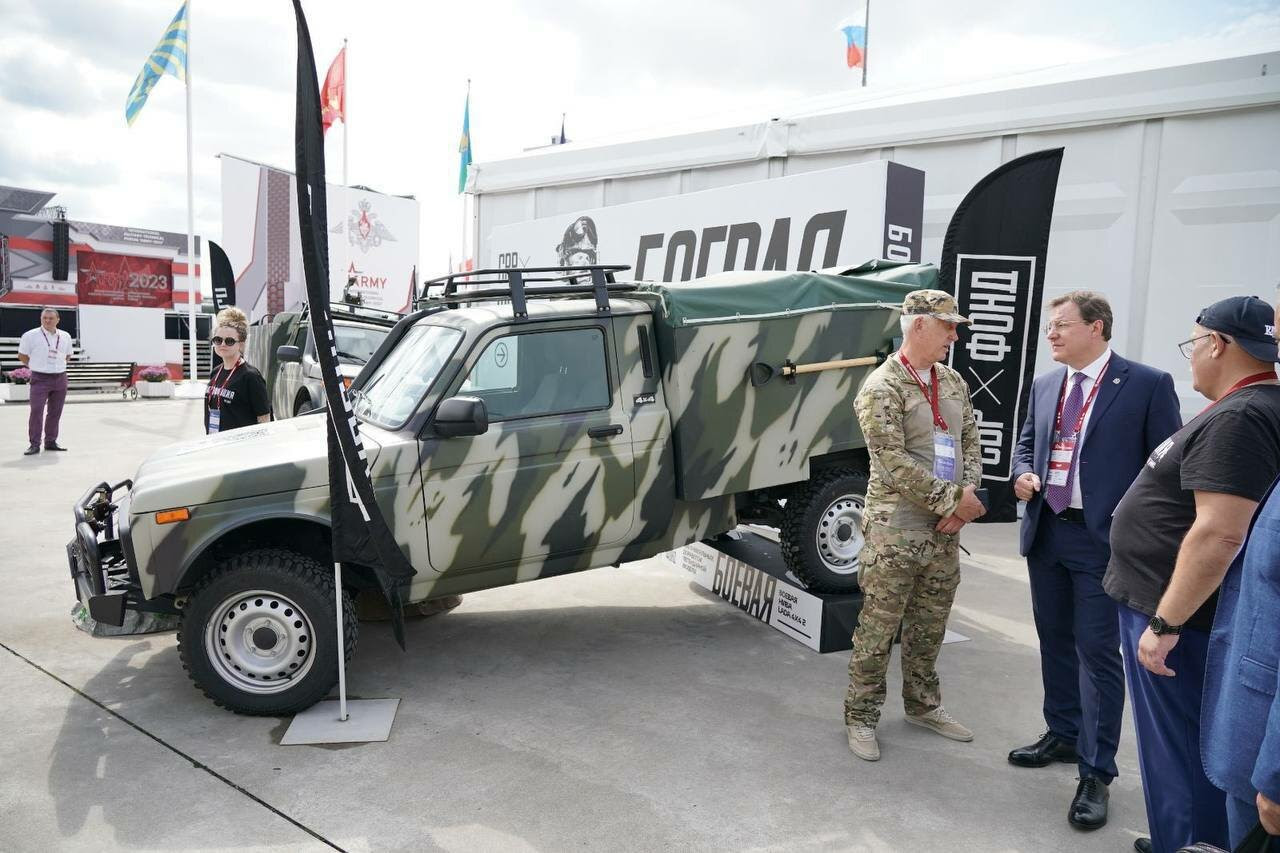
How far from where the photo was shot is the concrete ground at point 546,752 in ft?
10.3

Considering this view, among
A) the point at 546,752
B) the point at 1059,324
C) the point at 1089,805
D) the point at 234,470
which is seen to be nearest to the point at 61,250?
the point at 234,470

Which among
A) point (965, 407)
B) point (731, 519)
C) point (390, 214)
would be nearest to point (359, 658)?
point (731, 519)

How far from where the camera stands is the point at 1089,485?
131 inches

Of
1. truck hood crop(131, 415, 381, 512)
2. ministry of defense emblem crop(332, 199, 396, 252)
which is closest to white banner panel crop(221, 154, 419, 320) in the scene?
ministry of defense emblem crop(332, 199, 396, 252)

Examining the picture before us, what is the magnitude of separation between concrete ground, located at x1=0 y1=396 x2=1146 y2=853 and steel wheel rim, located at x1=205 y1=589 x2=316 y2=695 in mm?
207

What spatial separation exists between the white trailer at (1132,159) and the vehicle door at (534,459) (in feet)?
19.1

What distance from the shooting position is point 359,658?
4820 millimetres

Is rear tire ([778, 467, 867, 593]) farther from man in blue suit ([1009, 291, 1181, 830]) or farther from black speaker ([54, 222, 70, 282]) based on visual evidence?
black speaker ([54, 222, 70, 282])

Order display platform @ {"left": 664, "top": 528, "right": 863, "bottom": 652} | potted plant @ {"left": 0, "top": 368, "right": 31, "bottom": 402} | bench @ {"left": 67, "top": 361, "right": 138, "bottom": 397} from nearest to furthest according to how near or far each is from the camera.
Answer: display platform @ {"left": 664, "top": 528, "right": 863, "bottom": 652}
potted plant @ {"left": 0, "top": 368, "right": 31, "bottom": 402}
bench @ {"left": 67, "top": 361, "right": 138, "bottom": 397}

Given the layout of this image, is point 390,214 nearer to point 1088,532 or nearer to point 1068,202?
point 1068,202

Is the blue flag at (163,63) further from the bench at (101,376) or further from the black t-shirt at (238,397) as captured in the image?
the black t-shirt at (238,397)

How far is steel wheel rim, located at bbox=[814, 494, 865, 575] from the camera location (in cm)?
533

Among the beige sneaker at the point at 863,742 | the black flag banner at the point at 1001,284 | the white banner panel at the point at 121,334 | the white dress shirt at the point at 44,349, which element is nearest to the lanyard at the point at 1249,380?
the beige sneaker at the point at 863,742

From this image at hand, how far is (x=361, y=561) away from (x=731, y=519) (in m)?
2.24
